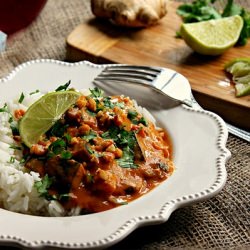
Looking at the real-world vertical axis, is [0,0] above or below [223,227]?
above

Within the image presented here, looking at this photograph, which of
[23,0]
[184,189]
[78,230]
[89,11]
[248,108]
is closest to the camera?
[78,230]

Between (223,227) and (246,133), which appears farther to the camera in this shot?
(246,133)

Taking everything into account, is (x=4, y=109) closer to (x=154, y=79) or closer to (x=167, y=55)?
(x=154, y=79)

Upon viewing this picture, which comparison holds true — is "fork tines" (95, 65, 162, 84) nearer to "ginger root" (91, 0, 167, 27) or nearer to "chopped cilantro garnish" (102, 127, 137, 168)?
"chopped cilantro garnish" (102, 127, 137, 168)

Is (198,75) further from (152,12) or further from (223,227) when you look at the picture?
(223,227)

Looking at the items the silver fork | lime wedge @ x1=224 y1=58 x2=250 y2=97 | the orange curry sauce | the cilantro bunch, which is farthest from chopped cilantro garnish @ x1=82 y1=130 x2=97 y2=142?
the cilantro bunch

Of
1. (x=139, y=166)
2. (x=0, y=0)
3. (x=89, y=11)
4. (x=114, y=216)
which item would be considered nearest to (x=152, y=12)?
(x=89, y=11)

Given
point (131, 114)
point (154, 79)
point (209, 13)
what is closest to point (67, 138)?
point (131, 114)
